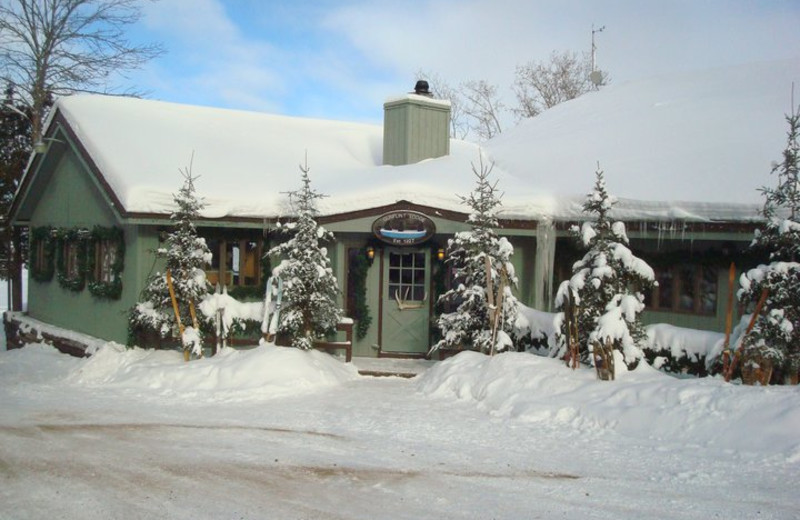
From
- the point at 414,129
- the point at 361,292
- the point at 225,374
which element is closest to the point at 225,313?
the point at 225,374

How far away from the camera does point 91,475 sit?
20.2 ft

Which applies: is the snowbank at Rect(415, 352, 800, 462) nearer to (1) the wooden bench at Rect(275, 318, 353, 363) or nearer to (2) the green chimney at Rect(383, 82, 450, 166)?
(1) the wooden bench at Rect(275, 318, 353, 363)

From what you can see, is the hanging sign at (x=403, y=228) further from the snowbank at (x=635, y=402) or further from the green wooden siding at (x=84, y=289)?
the green wooden siding at (x=84, y=289)

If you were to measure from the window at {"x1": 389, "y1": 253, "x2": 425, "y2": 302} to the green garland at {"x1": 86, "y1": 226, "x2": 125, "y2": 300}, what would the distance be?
465 cm

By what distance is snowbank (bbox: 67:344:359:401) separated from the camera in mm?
9789

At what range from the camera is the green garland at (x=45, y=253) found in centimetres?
1659

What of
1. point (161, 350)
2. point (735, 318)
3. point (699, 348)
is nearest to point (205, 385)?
point (161, 350)

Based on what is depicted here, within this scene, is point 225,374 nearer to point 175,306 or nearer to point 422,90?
point 175,306

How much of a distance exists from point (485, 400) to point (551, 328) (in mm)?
2151

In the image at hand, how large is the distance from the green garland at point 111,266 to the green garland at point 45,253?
2.69 meters

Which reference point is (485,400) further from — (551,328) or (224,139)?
(224,139)

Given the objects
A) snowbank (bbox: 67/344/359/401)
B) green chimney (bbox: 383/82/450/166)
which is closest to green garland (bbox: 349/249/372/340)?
snowbank (bbox: 67/344/359/401)

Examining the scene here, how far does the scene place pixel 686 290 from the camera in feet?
38.4

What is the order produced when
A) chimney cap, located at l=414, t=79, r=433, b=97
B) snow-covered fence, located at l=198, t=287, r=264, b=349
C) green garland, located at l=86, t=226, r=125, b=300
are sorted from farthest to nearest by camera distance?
chimney cap, located at l=414, t=79, r=433, b=97, green garland, located at l=86, t=226, r=125, b=300, snow-covered fence, located at l=198, t=287, r=264, b=349
